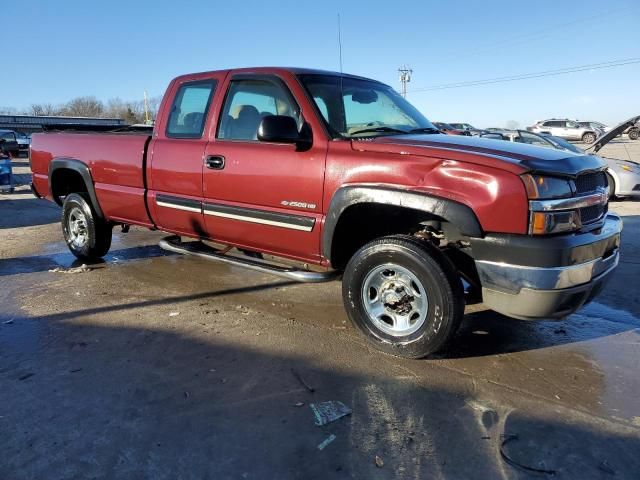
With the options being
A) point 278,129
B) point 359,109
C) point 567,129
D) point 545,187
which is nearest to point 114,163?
point 278,129

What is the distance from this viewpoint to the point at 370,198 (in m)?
3.44

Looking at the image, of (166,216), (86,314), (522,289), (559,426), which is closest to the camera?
(559,426)

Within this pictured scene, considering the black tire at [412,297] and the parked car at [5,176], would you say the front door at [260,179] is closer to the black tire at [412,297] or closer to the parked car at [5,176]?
the black tire at [412,297]

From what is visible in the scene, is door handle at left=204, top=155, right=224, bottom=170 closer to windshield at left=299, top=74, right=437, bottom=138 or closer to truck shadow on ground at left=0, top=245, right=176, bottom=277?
windshield at left=299, top=74, right=437, bottom=138

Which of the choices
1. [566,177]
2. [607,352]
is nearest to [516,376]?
[607,352]

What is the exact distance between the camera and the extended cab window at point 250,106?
4.19 metres

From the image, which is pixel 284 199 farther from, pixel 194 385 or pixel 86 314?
pixel 86 314

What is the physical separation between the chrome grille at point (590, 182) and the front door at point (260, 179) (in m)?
1.70

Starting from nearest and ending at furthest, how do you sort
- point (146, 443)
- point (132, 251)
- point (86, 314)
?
1. point (146, 443)
2. point (86, 314)
3. point (132, 251)

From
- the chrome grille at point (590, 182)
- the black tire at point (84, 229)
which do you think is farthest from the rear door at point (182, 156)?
the chrome grille at point (590, 182)

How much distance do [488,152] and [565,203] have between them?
1.81ft

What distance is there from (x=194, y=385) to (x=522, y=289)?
2.07 m

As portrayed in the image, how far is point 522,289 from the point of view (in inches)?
120

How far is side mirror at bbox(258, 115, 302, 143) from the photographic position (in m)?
3.62
